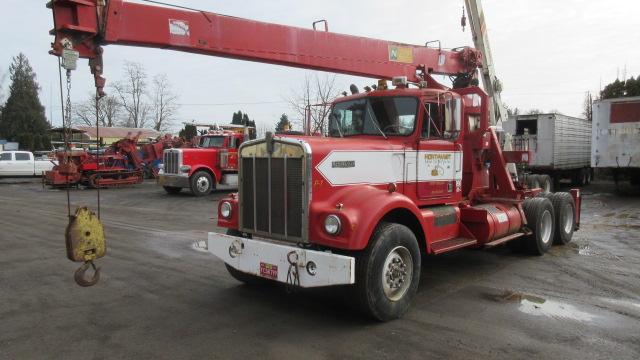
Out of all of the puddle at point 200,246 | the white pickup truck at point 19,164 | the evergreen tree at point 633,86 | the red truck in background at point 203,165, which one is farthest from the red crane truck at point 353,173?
the white pickup truck at point 19,164

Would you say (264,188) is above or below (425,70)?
below

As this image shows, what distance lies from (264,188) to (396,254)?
1.56 metres

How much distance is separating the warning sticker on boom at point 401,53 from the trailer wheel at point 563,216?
3.70 metres

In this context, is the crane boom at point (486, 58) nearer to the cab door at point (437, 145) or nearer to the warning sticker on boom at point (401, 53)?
the warning sticker on boom at point (401, 53)

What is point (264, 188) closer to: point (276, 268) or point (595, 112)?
point (276, 268)

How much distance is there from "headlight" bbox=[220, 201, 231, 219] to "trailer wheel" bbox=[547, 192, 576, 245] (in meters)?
6.19

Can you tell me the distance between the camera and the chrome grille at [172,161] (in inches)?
723

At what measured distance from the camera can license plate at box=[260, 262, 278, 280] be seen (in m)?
4.89

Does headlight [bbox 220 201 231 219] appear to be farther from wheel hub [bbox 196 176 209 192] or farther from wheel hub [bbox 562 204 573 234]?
wheel hub [bbox 196 176 209 192]

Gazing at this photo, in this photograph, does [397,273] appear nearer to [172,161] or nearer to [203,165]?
[203,165]

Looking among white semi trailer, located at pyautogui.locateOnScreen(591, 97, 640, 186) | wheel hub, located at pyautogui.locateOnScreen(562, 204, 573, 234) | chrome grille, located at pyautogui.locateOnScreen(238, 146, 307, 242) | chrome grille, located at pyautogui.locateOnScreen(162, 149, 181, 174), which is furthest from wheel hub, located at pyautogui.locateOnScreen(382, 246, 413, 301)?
white semi trailer, located at pyautogui.locateOnScreen(591, 97, 640, 186)

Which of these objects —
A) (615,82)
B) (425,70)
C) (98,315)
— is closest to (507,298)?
(425,70)

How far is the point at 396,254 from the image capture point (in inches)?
204

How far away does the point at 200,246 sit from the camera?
28.8 ft
